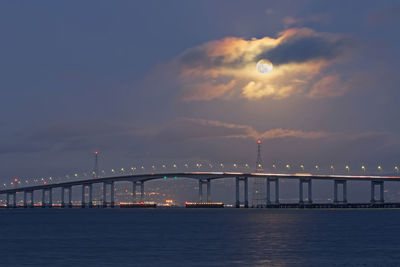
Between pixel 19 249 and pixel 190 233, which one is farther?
pixel 190 233

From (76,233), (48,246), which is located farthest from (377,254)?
(76,233)

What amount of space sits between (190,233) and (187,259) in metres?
32.6

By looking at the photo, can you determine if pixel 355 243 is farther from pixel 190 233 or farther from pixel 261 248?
pixel 190 233

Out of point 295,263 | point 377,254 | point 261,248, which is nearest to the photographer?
point 295,263

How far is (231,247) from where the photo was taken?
7231 centimetres

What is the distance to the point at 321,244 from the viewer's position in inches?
2960

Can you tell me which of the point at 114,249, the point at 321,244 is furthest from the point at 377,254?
the point at 114,249

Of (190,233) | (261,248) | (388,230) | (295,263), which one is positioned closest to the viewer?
(295,263)

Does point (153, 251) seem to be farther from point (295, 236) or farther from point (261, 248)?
point (295, 236)

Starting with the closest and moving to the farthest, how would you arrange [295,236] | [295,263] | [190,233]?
[295,263] < [295,236] < [190,233]

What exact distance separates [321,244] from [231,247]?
933cm

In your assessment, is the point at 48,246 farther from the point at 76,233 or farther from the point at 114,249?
the point at 76,233

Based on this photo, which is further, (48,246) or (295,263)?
(48,246)

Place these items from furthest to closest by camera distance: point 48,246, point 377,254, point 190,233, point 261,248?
1. point 190,233
2. point 48,246
3. point 261,248
4. point 377,254
